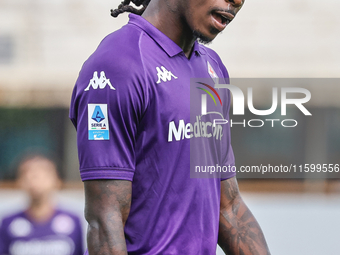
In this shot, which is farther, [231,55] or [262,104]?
[231,55]

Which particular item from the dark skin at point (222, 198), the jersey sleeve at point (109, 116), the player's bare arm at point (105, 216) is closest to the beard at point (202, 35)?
the dark skin at point (222, 198)

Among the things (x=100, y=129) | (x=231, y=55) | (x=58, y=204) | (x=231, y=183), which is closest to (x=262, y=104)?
(x=231, y=55)

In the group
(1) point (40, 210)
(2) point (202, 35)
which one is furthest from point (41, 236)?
(2) point (202, 35)

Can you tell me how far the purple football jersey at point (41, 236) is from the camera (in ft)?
11.9

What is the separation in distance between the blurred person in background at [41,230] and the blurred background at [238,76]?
5.34 m

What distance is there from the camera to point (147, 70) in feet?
4.66

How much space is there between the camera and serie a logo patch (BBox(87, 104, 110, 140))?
136 centimetres

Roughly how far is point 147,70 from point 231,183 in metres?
0.69

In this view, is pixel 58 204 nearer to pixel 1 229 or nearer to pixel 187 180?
pixel 1 229

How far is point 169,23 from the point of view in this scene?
5.26 ft

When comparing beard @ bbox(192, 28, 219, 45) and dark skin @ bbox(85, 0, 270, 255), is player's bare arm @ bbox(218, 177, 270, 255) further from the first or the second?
beard @ bbox(192, 28, 219, 45)

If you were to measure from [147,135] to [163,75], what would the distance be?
0.67 ft

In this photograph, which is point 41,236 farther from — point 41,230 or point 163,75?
point 163,75

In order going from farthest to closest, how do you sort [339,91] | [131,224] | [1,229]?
[339,91]
[1,229]
[131,224]
